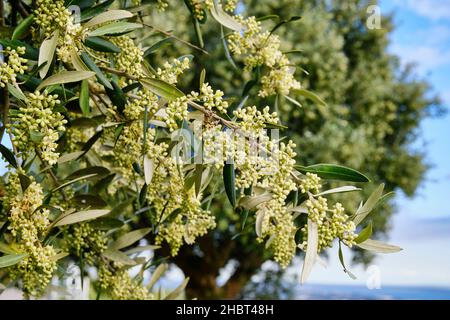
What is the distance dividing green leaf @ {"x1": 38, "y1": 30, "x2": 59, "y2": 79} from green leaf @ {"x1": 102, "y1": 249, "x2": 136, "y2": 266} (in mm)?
723

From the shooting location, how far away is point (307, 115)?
7.68 metres

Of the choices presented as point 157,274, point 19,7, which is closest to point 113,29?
point 19,7

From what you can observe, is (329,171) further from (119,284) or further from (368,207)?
(119,284)

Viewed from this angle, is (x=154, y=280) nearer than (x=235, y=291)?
Yes

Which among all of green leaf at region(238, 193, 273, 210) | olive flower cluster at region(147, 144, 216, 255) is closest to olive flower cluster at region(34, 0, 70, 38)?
olive flower cluster at region(147, 144, 216, 255)

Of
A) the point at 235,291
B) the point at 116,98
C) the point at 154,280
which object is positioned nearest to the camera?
the point at 116,98

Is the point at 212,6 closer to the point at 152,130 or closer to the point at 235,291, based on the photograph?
the point at 152,130

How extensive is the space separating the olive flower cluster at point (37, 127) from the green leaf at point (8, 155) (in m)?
0.15

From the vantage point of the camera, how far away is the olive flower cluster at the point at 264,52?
5.33ft

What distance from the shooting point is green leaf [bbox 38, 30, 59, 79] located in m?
1.17

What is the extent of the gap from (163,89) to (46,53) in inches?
10.0

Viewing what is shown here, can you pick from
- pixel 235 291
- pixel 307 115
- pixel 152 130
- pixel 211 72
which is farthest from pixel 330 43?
Result: pixel 152 130

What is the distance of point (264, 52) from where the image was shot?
1.63 metres

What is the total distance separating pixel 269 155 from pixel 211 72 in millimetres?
6658
